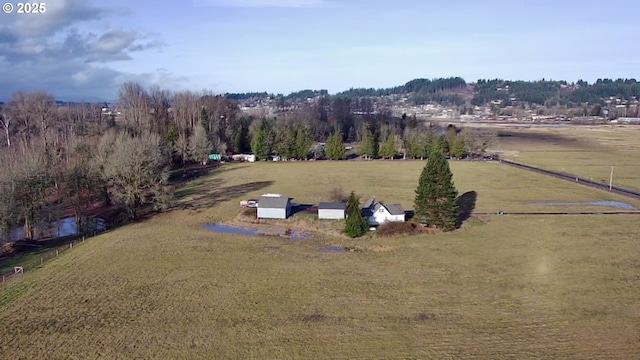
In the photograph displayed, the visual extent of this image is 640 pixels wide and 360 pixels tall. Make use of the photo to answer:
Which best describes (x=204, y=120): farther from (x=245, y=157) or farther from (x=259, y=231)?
(x=259, y=231)

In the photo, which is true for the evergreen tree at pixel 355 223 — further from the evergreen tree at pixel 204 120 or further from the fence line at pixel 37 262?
the evergreen tree at pixel 204 120

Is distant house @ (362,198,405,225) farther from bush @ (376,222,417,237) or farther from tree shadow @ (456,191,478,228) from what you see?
tree shadow @ (456,191,478,228)

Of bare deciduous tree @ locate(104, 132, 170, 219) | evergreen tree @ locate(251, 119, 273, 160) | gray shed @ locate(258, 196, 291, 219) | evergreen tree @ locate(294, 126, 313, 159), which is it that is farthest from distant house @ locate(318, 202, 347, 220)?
evergreen tree @ locate(251, 119, 273, 160)

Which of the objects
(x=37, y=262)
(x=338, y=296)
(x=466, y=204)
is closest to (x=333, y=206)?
(x=466, y=204)

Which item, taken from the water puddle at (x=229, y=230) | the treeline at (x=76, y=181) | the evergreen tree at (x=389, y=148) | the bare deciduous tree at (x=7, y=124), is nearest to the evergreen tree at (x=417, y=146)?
the evergreen tree at (x=389, y=148)

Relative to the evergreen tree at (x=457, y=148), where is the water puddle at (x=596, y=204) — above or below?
below

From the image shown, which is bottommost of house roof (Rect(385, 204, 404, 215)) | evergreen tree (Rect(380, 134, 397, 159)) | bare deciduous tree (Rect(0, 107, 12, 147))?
house roof (Rect(385, 204, 404, 215))

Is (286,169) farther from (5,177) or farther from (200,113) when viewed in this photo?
(5,177)
